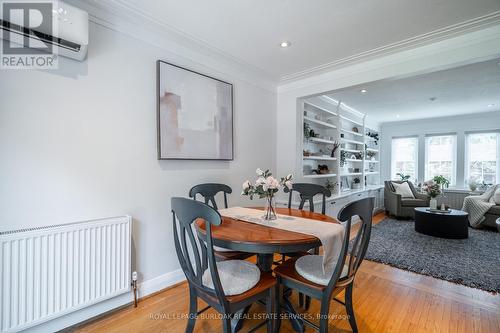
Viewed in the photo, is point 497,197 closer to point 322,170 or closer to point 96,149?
point 322,170

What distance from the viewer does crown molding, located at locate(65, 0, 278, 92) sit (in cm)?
191

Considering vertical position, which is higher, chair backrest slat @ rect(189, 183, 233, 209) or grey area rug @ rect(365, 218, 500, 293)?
chair backrest slat @ rect(189, 183, 233, 209)

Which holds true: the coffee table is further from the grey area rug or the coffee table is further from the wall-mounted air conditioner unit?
the wall-mounted air conditioner unit

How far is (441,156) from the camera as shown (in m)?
6.41

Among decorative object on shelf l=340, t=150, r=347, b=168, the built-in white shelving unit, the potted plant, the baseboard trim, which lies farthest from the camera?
the potted plant

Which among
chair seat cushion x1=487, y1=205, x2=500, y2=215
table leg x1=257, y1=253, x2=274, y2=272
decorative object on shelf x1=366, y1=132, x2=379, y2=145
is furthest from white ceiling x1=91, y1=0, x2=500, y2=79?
decorative object on shelf x1=366, y1=132, x2=379, y2=145

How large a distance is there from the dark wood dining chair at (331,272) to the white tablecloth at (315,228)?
0.30 ft

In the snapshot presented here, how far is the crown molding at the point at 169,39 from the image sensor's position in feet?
6.26

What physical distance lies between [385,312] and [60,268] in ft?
8.42

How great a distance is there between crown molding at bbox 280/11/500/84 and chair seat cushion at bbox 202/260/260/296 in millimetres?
2627

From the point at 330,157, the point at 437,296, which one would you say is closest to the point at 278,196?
the point at 330,157

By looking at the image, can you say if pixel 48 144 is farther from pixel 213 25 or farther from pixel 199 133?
pixel 213 25

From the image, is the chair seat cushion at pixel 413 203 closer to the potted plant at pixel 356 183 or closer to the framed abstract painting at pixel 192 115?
the potted plant at pixel 356 183

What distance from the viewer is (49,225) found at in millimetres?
1700
